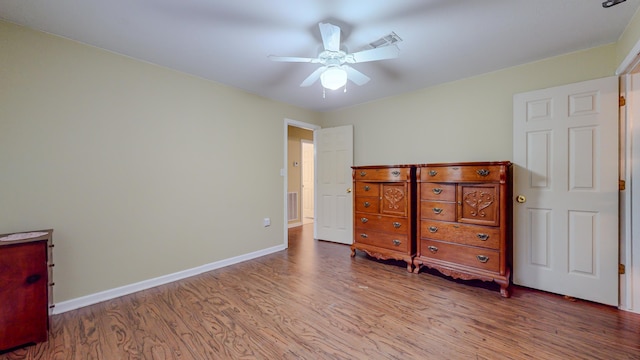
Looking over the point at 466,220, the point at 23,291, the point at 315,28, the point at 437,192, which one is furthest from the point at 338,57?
the point at 23,291

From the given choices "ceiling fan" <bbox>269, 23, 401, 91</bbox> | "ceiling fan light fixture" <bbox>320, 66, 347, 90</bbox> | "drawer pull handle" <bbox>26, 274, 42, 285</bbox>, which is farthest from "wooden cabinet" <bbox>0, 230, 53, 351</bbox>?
"ceiling fan light fixture" <bbox>320, 66, 347, 90</bbox>

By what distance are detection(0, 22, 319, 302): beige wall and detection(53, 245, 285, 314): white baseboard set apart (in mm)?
51

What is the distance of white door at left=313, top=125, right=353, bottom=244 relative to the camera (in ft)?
13.8

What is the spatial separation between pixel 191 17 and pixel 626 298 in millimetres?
4161

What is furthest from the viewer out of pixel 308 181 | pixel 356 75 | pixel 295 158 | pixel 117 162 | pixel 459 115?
pixel 308 181

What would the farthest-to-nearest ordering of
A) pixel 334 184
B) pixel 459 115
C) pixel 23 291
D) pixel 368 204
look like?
A: 1. pixel 334 184
2. pixel 368 204
3. pixel 459 115
4. pixel 23 291

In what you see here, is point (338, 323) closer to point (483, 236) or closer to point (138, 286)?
point (483, 236)

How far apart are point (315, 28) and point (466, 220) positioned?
2354 mm

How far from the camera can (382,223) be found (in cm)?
329

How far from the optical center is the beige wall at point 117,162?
201 cm

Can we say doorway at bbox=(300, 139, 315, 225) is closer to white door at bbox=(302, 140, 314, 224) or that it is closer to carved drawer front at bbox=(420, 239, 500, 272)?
white door at bbox=(302, 140, 314, 224)

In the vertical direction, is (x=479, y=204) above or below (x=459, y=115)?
below

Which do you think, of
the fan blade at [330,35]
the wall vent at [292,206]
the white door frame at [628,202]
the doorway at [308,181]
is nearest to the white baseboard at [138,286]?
the wall vent at [292,206]

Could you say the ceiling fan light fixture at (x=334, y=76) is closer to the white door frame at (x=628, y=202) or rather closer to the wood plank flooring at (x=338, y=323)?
the wood plank flooring at (x=338, y=323)
